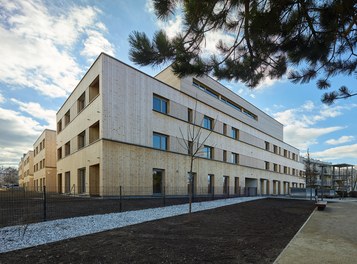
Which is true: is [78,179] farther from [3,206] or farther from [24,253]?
[24,253]

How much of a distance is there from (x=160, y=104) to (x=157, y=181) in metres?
7.18

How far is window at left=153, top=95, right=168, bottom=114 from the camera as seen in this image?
23.8 metres

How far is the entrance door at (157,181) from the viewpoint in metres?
22.4

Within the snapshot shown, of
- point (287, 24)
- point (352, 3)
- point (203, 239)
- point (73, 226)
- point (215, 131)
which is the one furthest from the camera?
point (215, 131)

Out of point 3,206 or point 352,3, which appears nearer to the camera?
point 352,3

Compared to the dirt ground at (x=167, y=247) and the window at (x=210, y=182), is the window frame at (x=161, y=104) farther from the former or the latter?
the dirt ground at (x=167, y=247)

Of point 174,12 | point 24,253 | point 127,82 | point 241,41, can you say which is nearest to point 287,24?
point 241,41

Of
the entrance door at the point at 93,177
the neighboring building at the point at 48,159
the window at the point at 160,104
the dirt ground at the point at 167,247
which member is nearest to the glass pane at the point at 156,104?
the window at the point at 160,104

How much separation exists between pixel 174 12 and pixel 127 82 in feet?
54.8

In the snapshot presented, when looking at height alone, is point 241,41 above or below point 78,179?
above

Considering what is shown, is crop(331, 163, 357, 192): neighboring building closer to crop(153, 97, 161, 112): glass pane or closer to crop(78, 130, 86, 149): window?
crop(153, 97, 161, 112): glass pane

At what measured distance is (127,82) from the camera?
20953 millimetres

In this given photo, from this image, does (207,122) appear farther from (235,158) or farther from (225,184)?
(225,184)

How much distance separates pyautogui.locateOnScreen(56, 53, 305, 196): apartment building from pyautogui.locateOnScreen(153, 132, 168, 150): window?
9 centimetres
